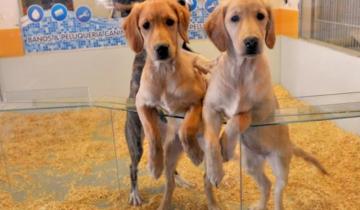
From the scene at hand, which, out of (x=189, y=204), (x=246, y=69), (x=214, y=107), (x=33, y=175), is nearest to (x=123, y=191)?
(x=189, y=204)

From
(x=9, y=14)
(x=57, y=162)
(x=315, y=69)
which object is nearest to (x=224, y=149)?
(x=57, y=162)

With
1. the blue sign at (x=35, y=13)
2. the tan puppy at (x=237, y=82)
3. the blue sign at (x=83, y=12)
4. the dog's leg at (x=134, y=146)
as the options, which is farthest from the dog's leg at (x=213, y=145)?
the blue sign at (x=35, y=13)

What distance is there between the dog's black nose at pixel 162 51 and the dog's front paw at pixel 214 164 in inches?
15.6

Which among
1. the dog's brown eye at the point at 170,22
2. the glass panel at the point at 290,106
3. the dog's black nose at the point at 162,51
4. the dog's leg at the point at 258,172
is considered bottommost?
the dog's leg at the point at 258,172

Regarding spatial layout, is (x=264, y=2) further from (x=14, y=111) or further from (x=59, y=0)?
(x=59, y=0)

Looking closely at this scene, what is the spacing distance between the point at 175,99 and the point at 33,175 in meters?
1.23

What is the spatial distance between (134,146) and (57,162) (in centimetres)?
62

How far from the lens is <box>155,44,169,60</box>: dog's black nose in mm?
1585

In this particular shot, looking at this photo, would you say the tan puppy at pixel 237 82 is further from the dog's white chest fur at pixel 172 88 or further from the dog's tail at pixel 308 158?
the dog's tail at pixel 308 158

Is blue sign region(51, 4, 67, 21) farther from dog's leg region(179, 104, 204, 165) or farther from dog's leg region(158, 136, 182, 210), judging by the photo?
dog's leg region(179, 104, 204, 165)

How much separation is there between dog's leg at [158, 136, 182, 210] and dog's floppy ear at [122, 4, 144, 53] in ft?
1.42

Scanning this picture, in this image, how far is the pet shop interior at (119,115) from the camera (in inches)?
73.5

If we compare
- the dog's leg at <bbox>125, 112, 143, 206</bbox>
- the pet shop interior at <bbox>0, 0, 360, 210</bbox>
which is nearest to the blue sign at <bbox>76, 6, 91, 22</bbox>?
the pet shop interior at <bbox>0, 0, 360, 210</bbox>

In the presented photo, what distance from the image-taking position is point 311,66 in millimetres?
3582
